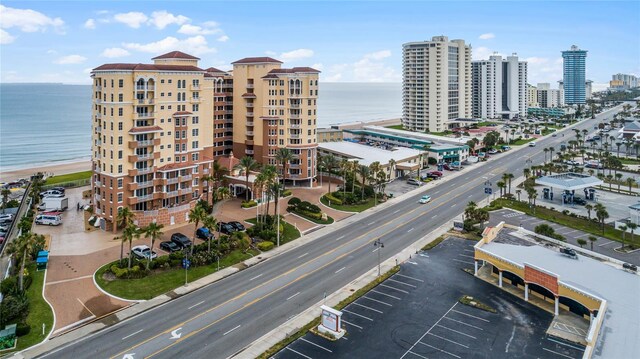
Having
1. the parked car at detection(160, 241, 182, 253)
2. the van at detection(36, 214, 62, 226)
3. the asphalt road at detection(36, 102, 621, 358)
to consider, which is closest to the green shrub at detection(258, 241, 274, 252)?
the asphalt road at detection(36, 102, 621, 358)

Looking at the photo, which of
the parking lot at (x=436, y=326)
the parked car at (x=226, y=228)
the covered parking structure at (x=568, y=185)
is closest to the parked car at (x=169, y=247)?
the parked car at (x=226, y=228)

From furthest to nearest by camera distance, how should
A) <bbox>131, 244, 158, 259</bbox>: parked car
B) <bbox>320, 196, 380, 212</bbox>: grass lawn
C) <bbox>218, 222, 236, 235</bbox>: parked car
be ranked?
<bbox>320, 196, 380, 212</bbox>: grass lawn → <bbox>218, 222, 236, 235</bbox>: parked car → <bbox>131, 244, 158, 259</bbox>: parked car

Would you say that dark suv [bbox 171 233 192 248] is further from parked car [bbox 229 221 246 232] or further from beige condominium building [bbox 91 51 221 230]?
parked car [bbox 229 221 246 232]

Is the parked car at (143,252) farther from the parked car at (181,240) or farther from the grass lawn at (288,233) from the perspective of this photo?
the grass lawn at (288,233)

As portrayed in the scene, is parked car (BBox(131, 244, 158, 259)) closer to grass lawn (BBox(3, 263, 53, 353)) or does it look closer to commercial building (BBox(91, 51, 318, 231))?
commercial building (BBox(91, 51, 318, 231))

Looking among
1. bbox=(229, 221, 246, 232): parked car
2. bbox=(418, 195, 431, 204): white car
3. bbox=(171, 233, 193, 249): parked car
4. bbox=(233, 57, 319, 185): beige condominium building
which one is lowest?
bbox=(171, 233, 193, 249): parked car

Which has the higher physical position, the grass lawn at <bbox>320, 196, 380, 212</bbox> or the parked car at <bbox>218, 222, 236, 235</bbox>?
the grass lawn at <bbox>320, 196, 380, 212</bbox>

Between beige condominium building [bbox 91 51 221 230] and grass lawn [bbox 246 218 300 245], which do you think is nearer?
grass lawn [bbox 246 218 300 245]

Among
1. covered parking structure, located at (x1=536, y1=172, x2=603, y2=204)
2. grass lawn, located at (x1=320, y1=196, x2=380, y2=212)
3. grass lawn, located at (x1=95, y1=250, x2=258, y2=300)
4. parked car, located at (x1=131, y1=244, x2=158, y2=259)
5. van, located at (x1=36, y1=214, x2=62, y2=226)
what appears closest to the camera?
grass lawn, located at (x1=95, y1=250, x2=258, y2=300)
